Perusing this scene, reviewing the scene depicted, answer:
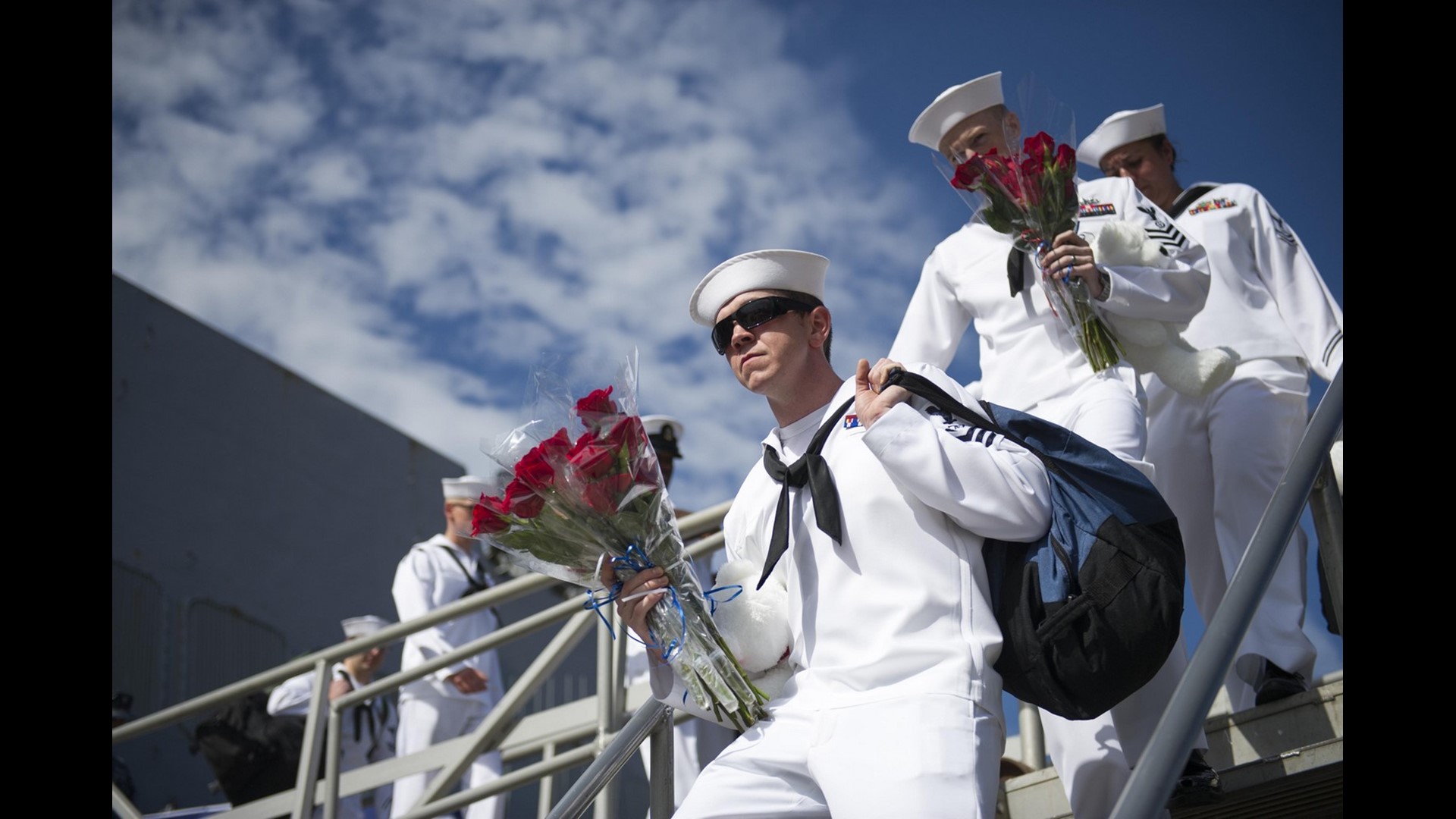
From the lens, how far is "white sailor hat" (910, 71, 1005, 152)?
4391 millimetres

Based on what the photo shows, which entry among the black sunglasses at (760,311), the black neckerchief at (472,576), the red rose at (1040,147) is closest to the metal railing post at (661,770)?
the black sunglasses at (760,311)

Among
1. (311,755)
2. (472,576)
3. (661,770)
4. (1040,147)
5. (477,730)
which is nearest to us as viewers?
(661,770)

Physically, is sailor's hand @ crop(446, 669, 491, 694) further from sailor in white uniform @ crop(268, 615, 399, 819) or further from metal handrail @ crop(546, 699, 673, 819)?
metal handrail @ crop(546, 699, 673, 819)

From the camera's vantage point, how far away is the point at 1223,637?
2488 millimetres

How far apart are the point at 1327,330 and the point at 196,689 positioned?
35.5 ft

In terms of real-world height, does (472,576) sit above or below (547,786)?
above

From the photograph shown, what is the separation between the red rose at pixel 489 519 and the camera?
2852 mm

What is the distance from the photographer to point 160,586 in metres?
12.4

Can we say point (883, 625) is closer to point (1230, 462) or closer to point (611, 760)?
point (611, 760)

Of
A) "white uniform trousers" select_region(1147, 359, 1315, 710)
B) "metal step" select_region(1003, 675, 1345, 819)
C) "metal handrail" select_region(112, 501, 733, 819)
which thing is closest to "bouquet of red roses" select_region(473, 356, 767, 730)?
"metal step" select_region(1003, 675, 1345, 819)

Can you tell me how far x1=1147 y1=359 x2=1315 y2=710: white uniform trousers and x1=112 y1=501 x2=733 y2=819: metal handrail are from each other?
1489 millimetres

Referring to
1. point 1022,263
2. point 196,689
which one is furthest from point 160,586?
point 1022,263

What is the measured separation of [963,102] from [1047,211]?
0.55 metres

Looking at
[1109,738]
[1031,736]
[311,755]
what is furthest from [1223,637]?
[311,755]
